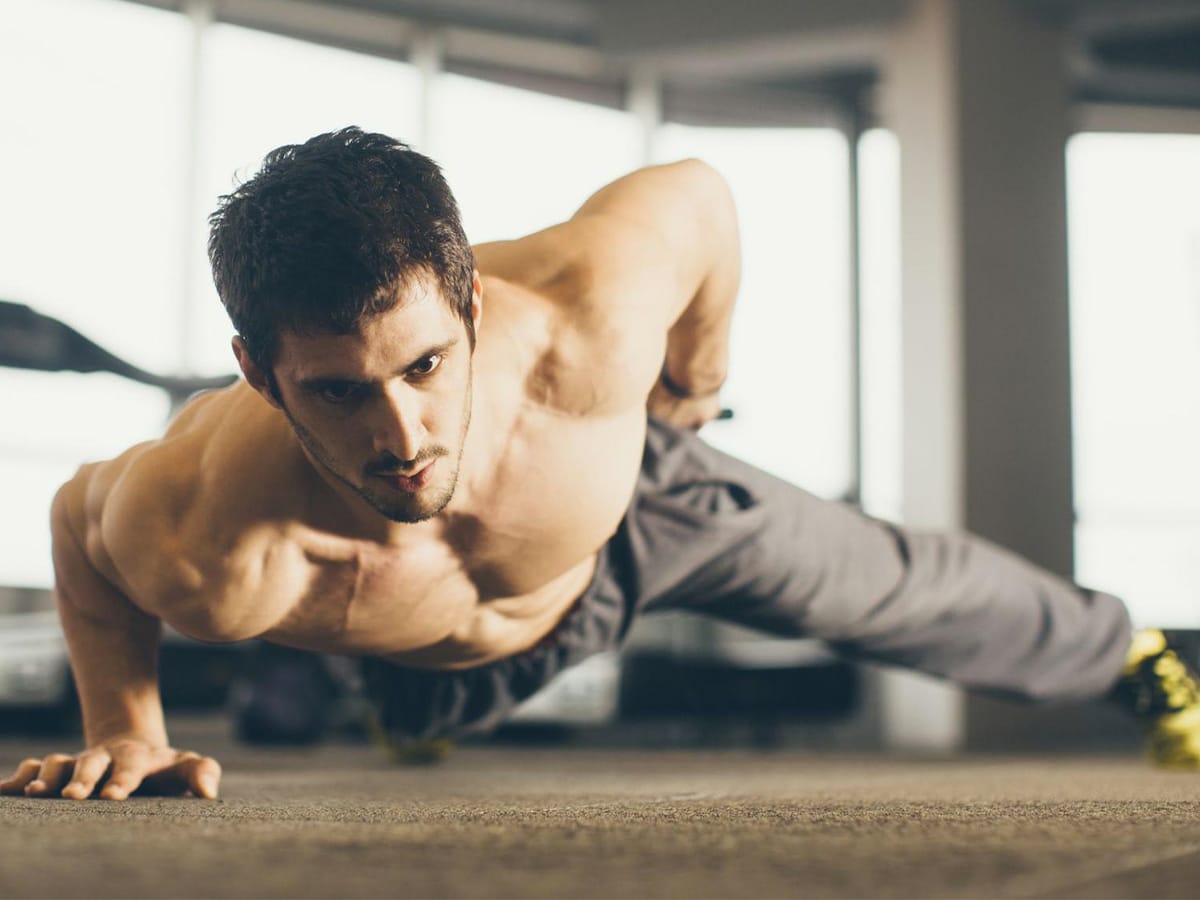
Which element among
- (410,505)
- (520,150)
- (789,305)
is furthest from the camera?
(789,305)

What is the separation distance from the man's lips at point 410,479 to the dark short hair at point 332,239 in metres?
0.12

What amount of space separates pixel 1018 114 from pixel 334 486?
3546mm

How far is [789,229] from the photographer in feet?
16.1

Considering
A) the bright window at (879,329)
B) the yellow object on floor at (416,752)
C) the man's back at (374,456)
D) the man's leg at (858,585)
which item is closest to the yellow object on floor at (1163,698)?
the man's leg at (858,585)

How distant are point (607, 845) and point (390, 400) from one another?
0.41 meters

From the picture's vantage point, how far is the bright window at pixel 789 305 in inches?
185

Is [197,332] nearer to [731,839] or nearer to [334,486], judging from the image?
[334,486]

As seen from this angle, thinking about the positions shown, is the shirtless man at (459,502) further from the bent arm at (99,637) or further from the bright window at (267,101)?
the bright window at (267,101)

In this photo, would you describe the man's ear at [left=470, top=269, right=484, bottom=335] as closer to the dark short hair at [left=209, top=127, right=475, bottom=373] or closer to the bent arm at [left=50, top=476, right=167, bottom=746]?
the dark short hair at [left=209, top=127, right=475, bottom=373]

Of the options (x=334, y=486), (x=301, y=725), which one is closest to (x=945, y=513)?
(x=301, y=725)

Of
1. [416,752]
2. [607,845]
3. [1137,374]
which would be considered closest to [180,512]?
[607,845]

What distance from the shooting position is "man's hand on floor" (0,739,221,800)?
107 cm

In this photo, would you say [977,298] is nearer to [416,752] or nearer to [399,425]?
[416,752]

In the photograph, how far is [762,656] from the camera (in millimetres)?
4230
